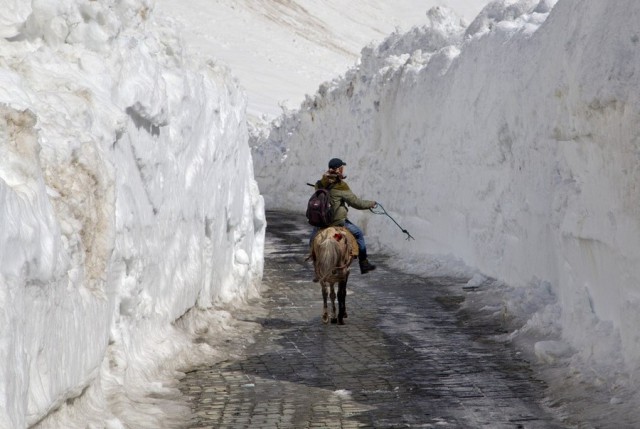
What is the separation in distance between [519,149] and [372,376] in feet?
21.2

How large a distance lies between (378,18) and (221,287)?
Result: 10978 centimetres

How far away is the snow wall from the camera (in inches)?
368

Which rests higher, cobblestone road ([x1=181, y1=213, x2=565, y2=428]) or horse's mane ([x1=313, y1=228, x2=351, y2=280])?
horse's mane ([x1=313, y1=228, x2=351, y2=280])

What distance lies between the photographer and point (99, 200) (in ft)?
27.7

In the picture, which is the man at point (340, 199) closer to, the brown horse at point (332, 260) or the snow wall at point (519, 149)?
the brown horse at point (332, 260)

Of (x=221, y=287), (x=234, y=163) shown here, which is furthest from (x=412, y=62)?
(x=221, y=287)

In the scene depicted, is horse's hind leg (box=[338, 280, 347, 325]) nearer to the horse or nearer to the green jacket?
the horse

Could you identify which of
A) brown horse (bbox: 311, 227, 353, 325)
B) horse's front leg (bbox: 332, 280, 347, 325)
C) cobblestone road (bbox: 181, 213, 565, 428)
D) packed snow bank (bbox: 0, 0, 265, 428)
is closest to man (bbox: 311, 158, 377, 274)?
brown horse (bbox: 311, 227, 353, 325)

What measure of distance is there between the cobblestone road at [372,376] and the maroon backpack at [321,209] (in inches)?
48.6

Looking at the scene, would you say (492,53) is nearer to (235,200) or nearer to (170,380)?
(235,200)

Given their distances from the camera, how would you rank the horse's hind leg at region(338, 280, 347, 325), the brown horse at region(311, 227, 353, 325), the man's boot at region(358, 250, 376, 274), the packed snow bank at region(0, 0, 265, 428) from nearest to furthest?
the packed snow bank at region(0, 0, 265, 428) → the horse's hind leg at region(338, 280, 347, 325) → the brown horse at region(311, 227, 353, 325) → the man's boot at region(358, 250, 376, 274)

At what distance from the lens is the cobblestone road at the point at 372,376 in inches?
343

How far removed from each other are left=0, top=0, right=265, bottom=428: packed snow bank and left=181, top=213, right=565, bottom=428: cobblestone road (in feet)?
2.59

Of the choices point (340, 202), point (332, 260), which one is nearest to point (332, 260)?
point (332, 260)
